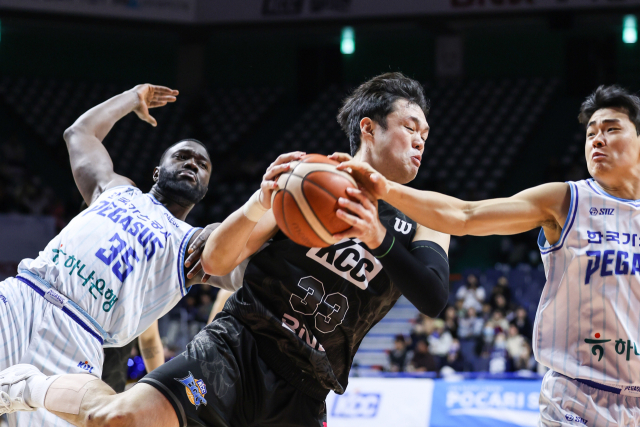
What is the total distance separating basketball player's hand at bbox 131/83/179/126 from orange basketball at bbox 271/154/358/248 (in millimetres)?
2541

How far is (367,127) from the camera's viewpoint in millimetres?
3658

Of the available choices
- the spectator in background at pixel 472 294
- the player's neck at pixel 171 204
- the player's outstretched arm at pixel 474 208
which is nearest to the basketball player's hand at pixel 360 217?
the player's outstretched arm at pixel 474 208

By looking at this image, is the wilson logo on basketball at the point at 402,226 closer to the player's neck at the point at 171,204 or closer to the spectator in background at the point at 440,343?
A: the player's neck at the point at 171,204

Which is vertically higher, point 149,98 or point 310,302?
point 149,98

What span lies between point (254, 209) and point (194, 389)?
90cm

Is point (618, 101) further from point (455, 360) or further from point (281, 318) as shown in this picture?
point (455, 360)

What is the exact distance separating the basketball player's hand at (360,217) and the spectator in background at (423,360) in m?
8.84

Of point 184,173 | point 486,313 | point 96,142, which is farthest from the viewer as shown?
point 486,313

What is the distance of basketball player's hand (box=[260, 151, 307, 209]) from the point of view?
118 inches

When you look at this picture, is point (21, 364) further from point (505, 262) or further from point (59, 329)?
point (505, 262)

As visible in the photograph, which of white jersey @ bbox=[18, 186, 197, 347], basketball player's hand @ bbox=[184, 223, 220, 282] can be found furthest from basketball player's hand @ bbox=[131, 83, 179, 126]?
basketball player's hand @ bbox=[184, 223, 220, 282]

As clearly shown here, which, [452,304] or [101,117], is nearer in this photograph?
[101,117]

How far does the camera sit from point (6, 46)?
21.7 m

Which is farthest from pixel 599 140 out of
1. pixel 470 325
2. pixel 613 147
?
pixel 470 325
